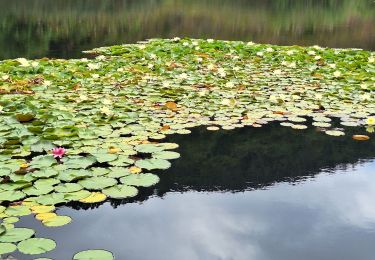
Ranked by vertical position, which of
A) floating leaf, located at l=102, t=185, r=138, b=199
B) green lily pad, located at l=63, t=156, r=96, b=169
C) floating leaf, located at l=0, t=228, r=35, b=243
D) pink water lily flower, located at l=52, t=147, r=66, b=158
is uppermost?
pink water lily flower, located at l=52, t=147, r=66, b=158

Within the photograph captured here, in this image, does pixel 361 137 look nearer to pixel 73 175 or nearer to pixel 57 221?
pixel 73 175

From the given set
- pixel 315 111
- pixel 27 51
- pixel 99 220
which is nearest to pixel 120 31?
pixel 27 51

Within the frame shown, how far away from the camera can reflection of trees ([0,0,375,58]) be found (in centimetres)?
1250

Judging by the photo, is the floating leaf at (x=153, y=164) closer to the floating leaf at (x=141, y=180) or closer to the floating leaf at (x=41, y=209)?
the floating leaf at (x=141, y=180)

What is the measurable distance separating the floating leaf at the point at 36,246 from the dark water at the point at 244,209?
0.06 metres

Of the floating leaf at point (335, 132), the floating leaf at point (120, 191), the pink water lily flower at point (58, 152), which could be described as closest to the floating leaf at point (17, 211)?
the floating leaf at point (120, 191)

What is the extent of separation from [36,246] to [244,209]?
151 centimetres

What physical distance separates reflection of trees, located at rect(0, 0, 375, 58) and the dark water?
22.4 feet

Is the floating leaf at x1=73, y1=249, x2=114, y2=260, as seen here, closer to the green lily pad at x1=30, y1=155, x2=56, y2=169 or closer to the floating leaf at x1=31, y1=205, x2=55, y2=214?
the floating leaf at x1=31, y1=205, x2=55, y2=214

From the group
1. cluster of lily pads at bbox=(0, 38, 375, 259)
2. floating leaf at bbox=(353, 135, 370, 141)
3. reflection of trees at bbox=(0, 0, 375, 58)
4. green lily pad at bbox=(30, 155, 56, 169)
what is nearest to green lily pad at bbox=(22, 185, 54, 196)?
cluster of lily pads at bbox=(0, 38, 375, 259)

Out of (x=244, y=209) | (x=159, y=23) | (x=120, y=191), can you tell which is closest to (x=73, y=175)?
(x=120, y=191)

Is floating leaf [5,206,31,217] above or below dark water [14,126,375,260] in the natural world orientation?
above

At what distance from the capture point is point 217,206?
355 centimetres

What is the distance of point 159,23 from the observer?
18297 mm
